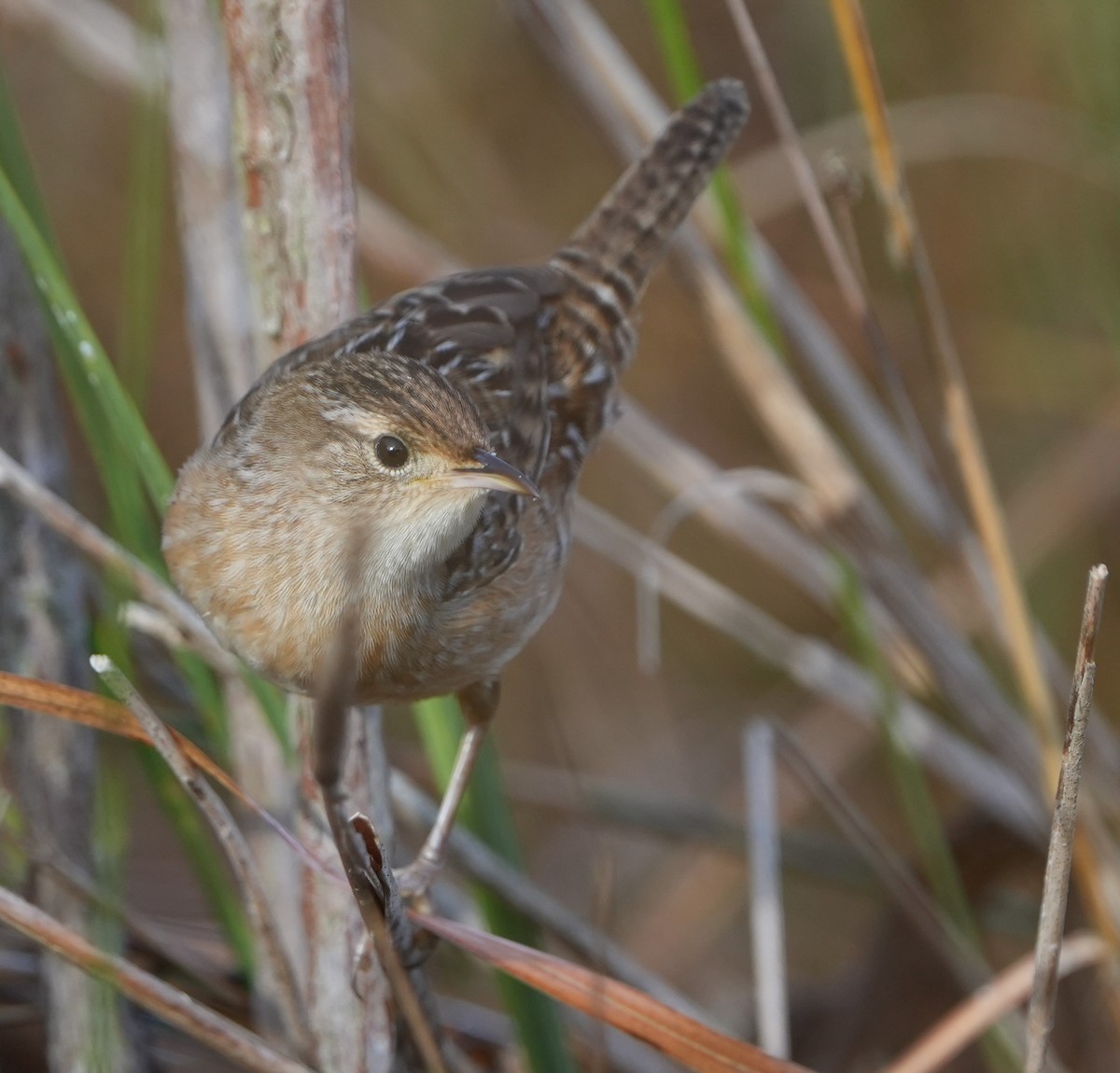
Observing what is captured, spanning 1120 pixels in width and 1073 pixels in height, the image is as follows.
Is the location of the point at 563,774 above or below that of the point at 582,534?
below

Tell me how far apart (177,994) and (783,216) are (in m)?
4.03

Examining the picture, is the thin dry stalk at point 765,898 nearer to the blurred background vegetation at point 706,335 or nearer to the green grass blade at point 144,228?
the blurred background vegetation at point 706,335

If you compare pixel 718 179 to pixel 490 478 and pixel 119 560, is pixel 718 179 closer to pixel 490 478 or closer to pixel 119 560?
pixel 490 478

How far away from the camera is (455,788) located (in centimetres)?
200

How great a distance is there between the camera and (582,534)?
2947 millimetres

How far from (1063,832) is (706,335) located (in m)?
3.00

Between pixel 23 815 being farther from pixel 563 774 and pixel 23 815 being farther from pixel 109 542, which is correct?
pixel 563 774

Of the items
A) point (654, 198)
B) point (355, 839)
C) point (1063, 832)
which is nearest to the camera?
point (355, 839)

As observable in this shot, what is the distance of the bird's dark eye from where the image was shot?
5.85ft

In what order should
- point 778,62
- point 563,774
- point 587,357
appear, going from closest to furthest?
point 587,357, point 563,774, point 778,62

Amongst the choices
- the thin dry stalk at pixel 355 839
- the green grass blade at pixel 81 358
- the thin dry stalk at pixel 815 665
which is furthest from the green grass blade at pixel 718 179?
the thin dry stalk at pixel 355 839

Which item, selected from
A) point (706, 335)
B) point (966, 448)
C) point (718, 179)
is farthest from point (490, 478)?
point (706, 335)

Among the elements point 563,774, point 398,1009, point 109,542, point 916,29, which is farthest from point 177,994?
point 916,29

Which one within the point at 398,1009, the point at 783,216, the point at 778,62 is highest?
the point at 778,62
